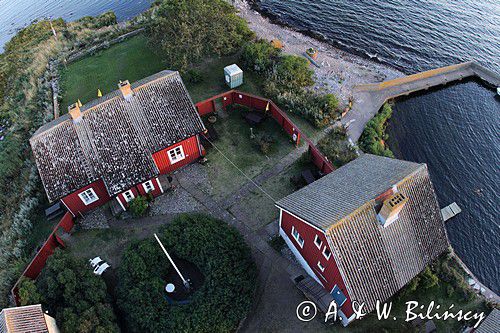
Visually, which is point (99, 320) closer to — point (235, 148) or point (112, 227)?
point (112, 227)

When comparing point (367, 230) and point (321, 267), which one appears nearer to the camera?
point (367, 230)

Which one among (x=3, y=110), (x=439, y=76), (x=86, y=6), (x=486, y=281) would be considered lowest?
(x=486, y=281)

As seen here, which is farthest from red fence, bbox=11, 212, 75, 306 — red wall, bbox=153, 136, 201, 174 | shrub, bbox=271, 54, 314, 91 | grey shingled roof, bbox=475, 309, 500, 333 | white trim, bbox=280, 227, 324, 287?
grey shingled roof, bbox=475, 309, 500, 333

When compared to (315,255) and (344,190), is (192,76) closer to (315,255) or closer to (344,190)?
(344,190)

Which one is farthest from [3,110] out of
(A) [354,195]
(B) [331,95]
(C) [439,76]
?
(C) [439,76]

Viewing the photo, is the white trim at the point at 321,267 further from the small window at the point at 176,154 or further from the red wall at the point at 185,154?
the small window at the point at 176,154

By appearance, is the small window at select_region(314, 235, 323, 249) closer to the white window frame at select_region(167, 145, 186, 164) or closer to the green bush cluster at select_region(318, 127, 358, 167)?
the green bush cluster at select_region(318, 127, 358, 167)

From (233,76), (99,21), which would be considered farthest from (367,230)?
(99,21)
